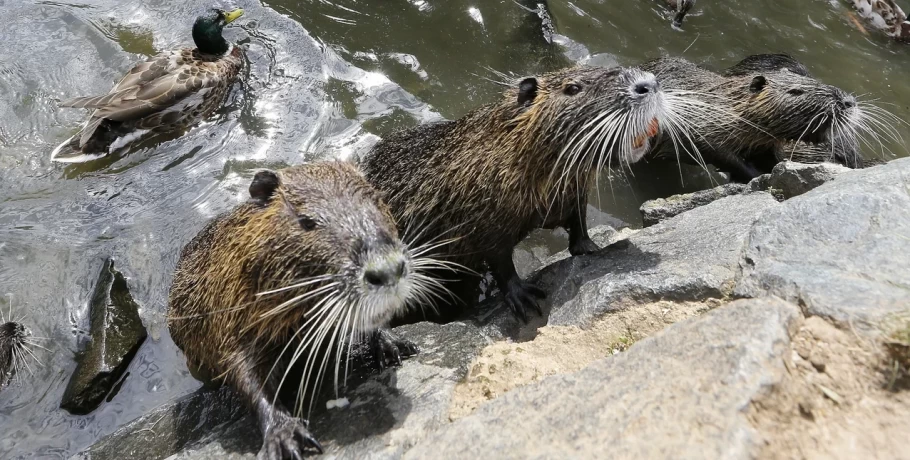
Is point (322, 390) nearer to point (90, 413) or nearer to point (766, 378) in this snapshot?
point (90, 413)

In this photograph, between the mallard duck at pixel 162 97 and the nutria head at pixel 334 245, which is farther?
the mallard duck at pixel 162 97

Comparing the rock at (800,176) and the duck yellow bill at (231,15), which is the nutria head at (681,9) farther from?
the duck yellow bill at (231,15)

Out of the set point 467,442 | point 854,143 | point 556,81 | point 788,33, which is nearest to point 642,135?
point 556,81

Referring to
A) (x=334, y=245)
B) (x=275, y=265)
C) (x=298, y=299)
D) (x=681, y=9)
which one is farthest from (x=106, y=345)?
(x=681, y=9)

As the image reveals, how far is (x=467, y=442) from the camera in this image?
227cm

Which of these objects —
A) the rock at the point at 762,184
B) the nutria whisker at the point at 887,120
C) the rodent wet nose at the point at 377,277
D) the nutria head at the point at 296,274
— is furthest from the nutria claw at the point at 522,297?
the nutria whisker at the point at 887,120

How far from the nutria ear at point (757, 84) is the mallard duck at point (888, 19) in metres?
3.57

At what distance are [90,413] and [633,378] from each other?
11.4 feet

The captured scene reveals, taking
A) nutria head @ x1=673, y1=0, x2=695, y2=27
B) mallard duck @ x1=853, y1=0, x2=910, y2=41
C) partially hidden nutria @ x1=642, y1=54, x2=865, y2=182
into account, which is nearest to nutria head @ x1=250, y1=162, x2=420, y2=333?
partially hidden nutria @ x1=642, y1=54, x2=865, y2=182

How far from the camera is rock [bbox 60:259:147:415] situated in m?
3.91

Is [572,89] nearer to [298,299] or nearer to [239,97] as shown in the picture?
[298,299]

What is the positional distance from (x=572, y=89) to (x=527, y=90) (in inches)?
11.4

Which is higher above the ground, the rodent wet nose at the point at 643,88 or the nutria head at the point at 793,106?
the rodent wet nose at the point at 643,88

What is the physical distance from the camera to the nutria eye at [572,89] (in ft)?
11.8
